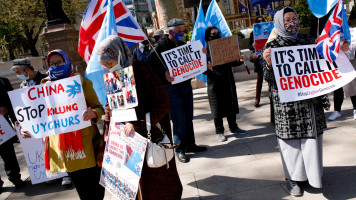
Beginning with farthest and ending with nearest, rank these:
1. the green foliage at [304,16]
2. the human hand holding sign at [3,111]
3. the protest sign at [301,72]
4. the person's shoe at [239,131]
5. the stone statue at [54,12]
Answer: the green foliage at [304,16] → the stone statue at [54,12] → the person's shoe at [239,131] → the human hand holding sign at [3,111] → the protest sign at [301,72]

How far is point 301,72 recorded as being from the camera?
2693 mm

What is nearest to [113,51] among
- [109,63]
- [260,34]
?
[109,63]

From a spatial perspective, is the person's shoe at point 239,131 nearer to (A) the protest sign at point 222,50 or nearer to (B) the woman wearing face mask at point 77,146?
(A) the protest sign at point 222,50

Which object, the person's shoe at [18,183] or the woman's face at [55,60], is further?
the person's shoe at [18,183]

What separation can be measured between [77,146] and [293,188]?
7.07ft

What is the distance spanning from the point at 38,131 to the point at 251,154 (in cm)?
279

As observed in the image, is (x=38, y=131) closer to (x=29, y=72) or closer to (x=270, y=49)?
(x=29, y=72)

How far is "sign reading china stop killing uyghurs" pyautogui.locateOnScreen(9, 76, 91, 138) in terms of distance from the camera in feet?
8.20

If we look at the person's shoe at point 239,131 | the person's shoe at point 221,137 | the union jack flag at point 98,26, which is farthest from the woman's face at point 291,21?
the person's shoe at point 239,131

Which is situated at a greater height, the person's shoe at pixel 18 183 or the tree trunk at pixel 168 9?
the tree trunk at pixel 168 9

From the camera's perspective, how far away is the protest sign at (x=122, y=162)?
2207 mm

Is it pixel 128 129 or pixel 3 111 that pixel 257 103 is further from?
pixel 3 111

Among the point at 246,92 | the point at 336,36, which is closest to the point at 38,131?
the point at 336,36

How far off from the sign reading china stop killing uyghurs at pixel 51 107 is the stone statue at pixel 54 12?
6132 mm
